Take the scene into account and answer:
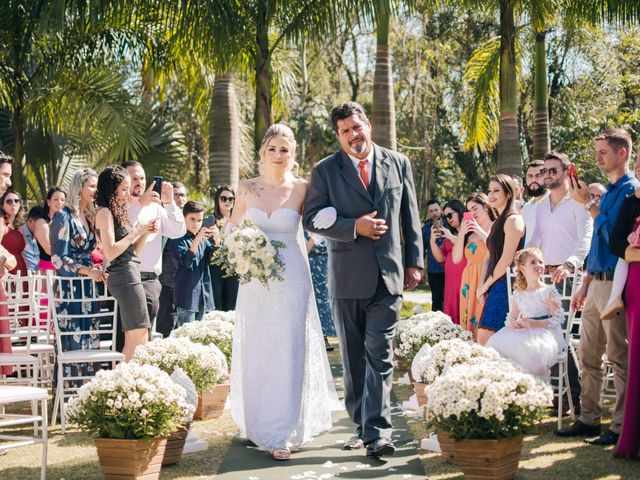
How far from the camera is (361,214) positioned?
6.63m

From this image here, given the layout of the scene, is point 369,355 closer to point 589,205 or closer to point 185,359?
point 185,359

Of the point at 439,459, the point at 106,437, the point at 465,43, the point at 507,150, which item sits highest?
the point at 465,43

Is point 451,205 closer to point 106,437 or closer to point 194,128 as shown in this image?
point 106,437

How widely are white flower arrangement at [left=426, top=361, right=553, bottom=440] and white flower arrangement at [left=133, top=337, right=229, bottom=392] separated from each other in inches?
96.2

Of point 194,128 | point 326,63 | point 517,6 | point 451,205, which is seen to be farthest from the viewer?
point 326,63

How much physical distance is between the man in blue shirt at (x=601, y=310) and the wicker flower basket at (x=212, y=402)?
3064 mm

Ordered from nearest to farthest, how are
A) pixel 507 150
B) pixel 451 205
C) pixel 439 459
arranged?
1. pixel 439 459
2. pixel 451 205
3. pixel 507 150

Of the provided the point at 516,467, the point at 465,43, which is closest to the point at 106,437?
the point at 516,467

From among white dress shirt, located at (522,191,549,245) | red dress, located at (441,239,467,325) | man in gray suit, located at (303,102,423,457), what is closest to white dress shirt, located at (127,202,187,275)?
man in gray suit, located at (303,102,423,457)

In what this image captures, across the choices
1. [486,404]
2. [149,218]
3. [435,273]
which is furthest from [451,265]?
[486,404]

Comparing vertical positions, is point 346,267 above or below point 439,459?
above

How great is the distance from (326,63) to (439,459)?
30854 mm

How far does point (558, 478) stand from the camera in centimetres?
571

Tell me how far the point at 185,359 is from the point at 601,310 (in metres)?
3.34
